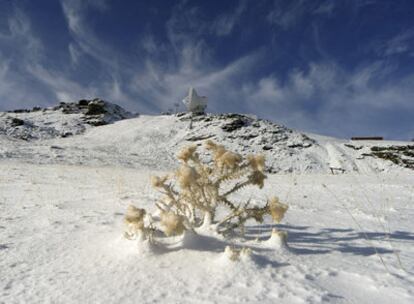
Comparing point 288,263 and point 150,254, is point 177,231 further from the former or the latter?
point 288,263

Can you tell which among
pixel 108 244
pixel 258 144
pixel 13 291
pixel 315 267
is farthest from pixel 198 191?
pixel 258 144

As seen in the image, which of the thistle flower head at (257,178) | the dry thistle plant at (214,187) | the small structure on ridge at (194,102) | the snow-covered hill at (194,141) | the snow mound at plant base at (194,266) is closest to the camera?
the snow mound at plant base at (194,266)

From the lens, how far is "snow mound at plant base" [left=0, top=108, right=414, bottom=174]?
22844mm

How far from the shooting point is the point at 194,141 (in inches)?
1165

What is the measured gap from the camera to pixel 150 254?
1.86 meters

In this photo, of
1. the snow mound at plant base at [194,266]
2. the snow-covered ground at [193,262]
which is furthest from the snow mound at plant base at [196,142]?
the snow mound at plant base at [194,266]

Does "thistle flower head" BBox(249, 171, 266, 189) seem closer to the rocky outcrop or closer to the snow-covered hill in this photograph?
the snow-covered hill

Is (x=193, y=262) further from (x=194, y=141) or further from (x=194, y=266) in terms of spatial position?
(x=194, y=141)

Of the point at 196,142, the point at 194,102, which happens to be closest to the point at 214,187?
the point at 196,142

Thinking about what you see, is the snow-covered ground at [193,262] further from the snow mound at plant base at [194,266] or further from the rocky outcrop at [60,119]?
the rocky outcrop at [60,119]

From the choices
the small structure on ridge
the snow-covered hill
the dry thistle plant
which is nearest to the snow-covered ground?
the dry thistle plant

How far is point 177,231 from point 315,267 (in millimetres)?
740

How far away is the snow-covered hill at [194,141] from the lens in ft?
75.5

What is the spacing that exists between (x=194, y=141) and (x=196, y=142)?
0.83 metres
